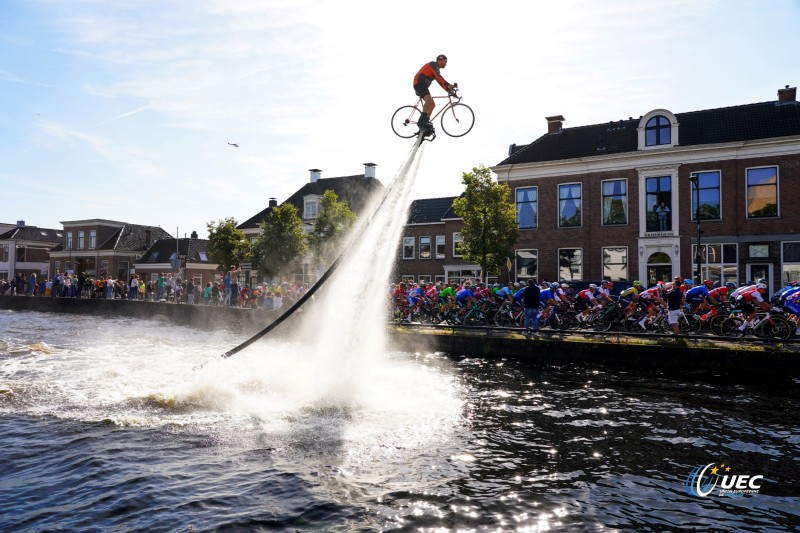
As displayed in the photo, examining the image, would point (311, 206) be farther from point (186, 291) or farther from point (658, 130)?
point (658, 130)

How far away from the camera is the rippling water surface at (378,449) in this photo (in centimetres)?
655

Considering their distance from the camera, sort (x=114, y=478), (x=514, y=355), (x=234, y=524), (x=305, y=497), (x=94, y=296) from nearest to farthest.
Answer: (x=234, y=524) < (x=305, y=497) < (x=114, y=478) < (x=514, y=355) < (x=94, y=296)

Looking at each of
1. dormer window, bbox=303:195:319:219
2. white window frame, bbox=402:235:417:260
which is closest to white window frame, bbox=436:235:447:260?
white window frame, bbox=402:235:417:260

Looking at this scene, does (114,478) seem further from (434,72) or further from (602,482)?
(434,72)

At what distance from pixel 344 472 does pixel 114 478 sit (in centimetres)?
313

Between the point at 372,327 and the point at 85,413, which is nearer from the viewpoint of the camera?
the point at 85,413

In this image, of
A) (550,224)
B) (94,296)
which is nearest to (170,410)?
(550,224)

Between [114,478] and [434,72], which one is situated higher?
[434,72]

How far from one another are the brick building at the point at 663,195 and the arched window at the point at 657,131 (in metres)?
0.06

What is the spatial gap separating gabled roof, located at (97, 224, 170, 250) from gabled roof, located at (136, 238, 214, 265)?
Result: 2.49 metres

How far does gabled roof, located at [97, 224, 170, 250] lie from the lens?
72.4 m

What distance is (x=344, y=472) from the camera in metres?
7.82

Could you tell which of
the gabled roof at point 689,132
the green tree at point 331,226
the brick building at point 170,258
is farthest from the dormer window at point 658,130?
the brick building at point 170,258

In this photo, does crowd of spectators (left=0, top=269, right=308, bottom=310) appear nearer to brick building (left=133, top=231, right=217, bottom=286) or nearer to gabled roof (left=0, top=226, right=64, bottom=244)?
brick building (left=133, top=231, right=217, bottom=286)
